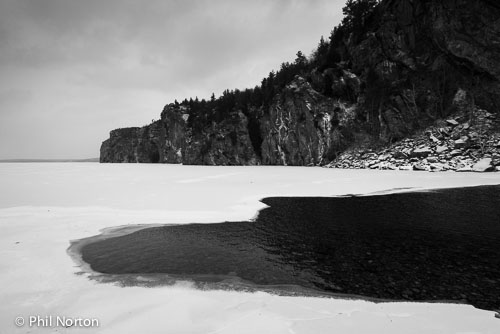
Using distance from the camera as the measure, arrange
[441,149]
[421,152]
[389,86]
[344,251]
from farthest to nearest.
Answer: [389,86] < [421,152] < [441,149] < [344,251]

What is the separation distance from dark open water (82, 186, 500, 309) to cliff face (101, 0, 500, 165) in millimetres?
40374

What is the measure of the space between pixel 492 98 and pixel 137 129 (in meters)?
128

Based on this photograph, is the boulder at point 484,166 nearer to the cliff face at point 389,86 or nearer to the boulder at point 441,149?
the boulder at point 441,149

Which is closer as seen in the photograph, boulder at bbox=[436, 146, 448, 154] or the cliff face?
boulder at bbox=[436, 146, 448, 154]

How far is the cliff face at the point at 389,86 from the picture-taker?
43812 mm

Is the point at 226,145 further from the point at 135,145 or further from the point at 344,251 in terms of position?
the point at 344,251

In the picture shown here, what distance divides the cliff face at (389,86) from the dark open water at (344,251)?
132 feet

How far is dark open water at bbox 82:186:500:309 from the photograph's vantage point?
647cm

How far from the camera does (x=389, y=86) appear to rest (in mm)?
51562

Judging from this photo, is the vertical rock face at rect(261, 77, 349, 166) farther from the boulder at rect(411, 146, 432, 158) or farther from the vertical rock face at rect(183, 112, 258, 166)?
the boulder at rect(411, 146, 432, 158)

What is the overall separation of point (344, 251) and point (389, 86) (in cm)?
5357

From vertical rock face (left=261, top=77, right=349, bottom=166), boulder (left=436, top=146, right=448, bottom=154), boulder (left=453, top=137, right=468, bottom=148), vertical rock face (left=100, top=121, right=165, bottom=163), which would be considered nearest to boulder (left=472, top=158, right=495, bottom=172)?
boulder (left=453, top=137, right=468, bottom=148)

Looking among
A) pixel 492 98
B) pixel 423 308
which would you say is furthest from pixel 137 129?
pixel 423 308

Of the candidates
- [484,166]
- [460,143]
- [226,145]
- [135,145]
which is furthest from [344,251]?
[135,145]
